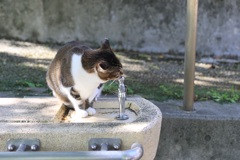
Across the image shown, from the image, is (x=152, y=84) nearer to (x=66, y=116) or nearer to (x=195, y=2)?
(x=195, y=2)

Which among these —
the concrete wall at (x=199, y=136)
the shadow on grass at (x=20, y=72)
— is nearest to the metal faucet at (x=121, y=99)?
the concrete wall at (x=199, y=136)

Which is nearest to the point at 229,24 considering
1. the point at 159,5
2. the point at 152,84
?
the point at 159,5

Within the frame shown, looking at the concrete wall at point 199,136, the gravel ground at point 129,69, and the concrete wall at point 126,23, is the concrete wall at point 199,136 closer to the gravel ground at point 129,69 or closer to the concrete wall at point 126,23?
the gravel ground at point 129,69

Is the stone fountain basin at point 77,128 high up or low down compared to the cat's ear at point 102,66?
down

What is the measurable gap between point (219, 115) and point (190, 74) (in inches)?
14.0

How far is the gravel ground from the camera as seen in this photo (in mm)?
3898

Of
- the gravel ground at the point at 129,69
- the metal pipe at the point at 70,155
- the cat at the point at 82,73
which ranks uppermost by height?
the cat at the point at 82,73

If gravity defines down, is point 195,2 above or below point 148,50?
above

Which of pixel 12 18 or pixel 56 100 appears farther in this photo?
pixel 12 18

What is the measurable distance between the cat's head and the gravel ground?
1.59m

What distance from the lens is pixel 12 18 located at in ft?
16.5

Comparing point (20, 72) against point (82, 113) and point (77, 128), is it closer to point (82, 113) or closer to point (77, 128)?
point (82, 113)

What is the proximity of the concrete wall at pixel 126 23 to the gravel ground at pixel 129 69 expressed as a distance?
0.45 ft

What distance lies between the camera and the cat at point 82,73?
204cm
